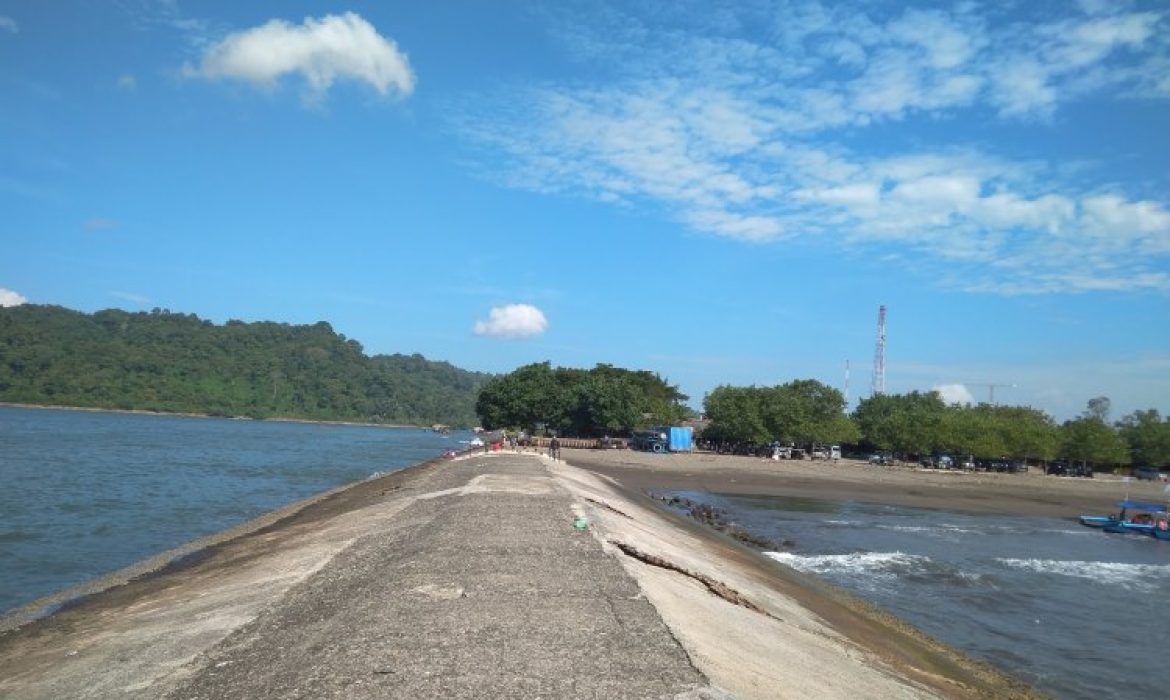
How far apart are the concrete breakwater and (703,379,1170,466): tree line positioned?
241 feet

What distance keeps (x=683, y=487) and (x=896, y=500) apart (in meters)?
14.6

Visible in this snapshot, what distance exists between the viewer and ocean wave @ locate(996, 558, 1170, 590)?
90.4 feet

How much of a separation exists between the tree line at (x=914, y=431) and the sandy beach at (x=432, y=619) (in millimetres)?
67029

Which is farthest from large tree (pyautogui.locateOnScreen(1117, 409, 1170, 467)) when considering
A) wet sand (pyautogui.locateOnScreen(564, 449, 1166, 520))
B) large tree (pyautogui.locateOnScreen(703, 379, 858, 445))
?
large tree (pyautogui.locateOnScreen(703, 379, 858, 445))

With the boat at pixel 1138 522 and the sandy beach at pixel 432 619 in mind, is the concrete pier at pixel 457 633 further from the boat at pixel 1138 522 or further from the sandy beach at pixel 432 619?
the boat at pixel 1138 522

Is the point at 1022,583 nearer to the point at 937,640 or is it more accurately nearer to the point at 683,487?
the point at 937,640

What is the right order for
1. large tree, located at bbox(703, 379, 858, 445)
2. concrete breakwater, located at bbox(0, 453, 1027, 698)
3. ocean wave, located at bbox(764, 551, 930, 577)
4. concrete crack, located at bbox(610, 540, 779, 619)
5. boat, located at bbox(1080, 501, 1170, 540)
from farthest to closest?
large tree, located at bbox(703, 379, 858, 445) < boat, located at bbox(1080, 501, 1170, 540) < ocean wave, located at bbox(764, 551, 930, 577) < concrete crack, located at bbox(610, 540, 779, 619) < concrete breakwater, located at bbox(0, 453, 1027, 698)

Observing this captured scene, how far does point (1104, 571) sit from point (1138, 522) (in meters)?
18.7

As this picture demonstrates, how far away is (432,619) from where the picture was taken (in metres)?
8.74

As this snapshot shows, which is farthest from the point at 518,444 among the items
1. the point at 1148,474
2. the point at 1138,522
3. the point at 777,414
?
the point at 1148,474

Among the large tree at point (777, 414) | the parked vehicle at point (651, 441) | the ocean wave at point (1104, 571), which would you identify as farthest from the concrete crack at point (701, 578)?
the large tree at point (777, 414)

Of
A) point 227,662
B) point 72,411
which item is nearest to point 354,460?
point 227,662

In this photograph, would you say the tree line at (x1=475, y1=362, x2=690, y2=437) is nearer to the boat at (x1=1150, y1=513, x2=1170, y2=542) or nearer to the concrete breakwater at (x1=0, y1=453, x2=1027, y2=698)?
the boat at (x1=1150, y1=513, x2=1170, y2=542)

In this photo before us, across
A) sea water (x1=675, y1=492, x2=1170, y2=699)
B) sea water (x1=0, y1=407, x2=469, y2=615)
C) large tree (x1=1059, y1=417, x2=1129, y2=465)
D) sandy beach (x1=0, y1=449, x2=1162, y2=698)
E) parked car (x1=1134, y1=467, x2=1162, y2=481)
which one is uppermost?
large tree (x1=1059, y1=417, x2=1129, y2=465)
